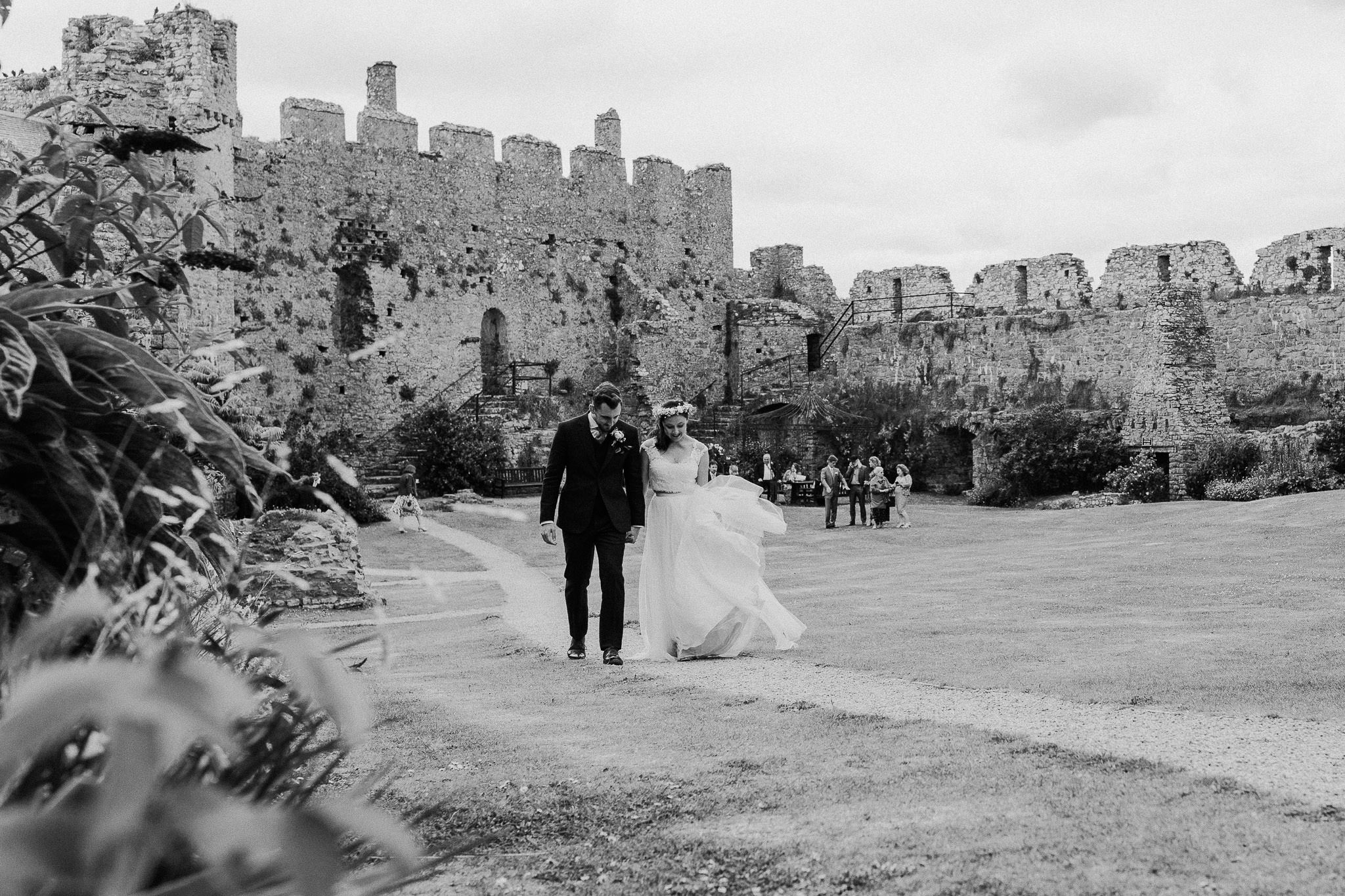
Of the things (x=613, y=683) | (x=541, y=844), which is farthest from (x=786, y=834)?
(x=613, y=683)

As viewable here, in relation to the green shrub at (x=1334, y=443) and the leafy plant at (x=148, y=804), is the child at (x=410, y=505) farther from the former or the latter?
the leafy plant at (x=148, y=804)

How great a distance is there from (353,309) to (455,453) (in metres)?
5.26

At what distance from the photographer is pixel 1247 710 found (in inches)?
227

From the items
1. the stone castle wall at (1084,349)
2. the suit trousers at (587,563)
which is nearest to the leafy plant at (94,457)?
the suit trousers at (587,563)

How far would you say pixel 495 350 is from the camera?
117 feet

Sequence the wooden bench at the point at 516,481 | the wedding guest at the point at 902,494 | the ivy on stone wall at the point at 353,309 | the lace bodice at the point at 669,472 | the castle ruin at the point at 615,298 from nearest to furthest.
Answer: the lace bodice at the point at 669,472, the wedding guest at the point at 902,494, the wooden bench at the point at 516,481, the castle ruin at the point at 615,298, the ivy on stone wall at the point at 353,309

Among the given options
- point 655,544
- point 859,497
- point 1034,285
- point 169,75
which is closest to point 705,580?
point 655,544

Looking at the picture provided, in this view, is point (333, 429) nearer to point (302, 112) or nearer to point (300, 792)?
point (302, 112)

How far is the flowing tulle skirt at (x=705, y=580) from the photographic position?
888 cm

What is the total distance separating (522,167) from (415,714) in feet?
101

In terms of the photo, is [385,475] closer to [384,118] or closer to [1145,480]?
[384,118]

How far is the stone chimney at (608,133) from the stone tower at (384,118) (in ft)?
19.6

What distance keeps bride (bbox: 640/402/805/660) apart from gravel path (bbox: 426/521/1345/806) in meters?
0.34

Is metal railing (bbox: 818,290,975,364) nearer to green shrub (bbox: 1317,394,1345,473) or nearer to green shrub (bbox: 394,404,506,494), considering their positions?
green shrub (bbox: 394,404,506,494)
